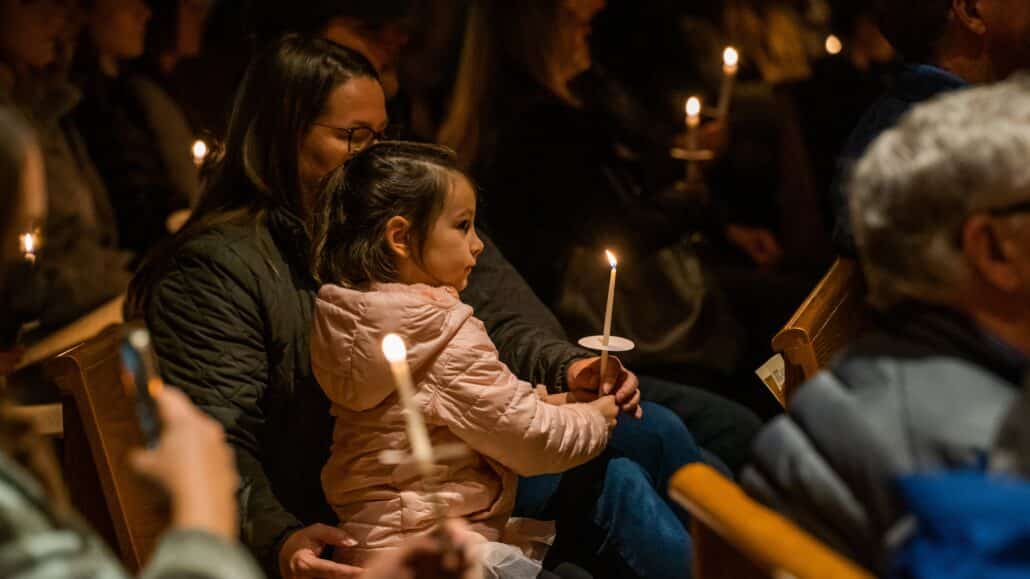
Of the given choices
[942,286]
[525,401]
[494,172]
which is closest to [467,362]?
[525,401]

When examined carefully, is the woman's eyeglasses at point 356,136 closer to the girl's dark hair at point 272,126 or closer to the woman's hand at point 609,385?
the girl's dark hair at point 272,126

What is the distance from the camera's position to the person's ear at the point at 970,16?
2623mm

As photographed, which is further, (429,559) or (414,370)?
(414,370)

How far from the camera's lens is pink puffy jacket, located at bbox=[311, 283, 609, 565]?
2240 mm

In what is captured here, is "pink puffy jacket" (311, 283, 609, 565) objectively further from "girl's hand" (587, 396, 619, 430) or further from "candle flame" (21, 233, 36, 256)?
"candle flame" (21, 233, 36, 256)

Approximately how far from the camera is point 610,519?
8.27 ft

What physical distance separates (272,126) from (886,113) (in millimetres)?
1182

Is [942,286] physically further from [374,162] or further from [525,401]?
[374,162]

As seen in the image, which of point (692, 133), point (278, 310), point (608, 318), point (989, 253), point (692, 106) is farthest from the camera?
point (692, 133)

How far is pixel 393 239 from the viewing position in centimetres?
234

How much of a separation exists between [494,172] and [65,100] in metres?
1.26

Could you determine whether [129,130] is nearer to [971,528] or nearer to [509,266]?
[509,266]

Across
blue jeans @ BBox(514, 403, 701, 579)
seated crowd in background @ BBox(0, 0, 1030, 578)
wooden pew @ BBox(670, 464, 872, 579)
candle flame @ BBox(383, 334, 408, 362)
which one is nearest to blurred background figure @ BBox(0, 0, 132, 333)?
seated crowd in background @ BBox(0, 0, 1030, 578)

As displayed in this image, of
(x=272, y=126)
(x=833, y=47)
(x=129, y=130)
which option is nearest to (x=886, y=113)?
(x=272, y=126)
